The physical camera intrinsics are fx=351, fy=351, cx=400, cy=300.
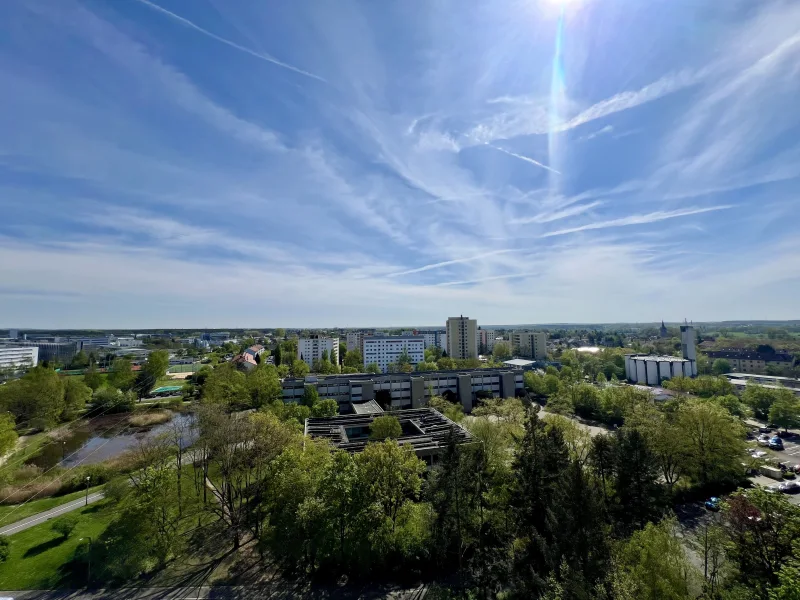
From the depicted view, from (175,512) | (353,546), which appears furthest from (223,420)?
(353,546)

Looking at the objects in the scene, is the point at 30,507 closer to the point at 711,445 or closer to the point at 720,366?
the point at 711,445

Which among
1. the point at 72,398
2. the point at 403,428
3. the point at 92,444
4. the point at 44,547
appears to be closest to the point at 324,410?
the point at 403,428

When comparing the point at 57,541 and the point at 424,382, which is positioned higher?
the point at 424,382

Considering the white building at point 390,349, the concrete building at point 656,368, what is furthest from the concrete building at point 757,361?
the white building at point 390,349

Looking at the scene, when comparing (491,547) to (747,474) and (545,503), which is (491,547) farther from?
(747,474)

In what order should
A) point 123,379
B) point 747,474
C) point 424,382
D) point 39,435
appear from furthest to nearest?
1. point 123,379
2. point 424,382
3. point 39,435
4. point 747,474

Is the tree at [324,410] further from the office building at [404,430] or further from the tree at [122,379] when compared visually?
the tree at [122,379]

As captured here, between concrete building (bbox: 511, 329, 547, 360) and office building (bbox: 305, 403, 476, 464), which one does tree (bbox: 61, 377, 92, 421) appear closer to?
office building (bbox: 305, 403, 476, 464)
